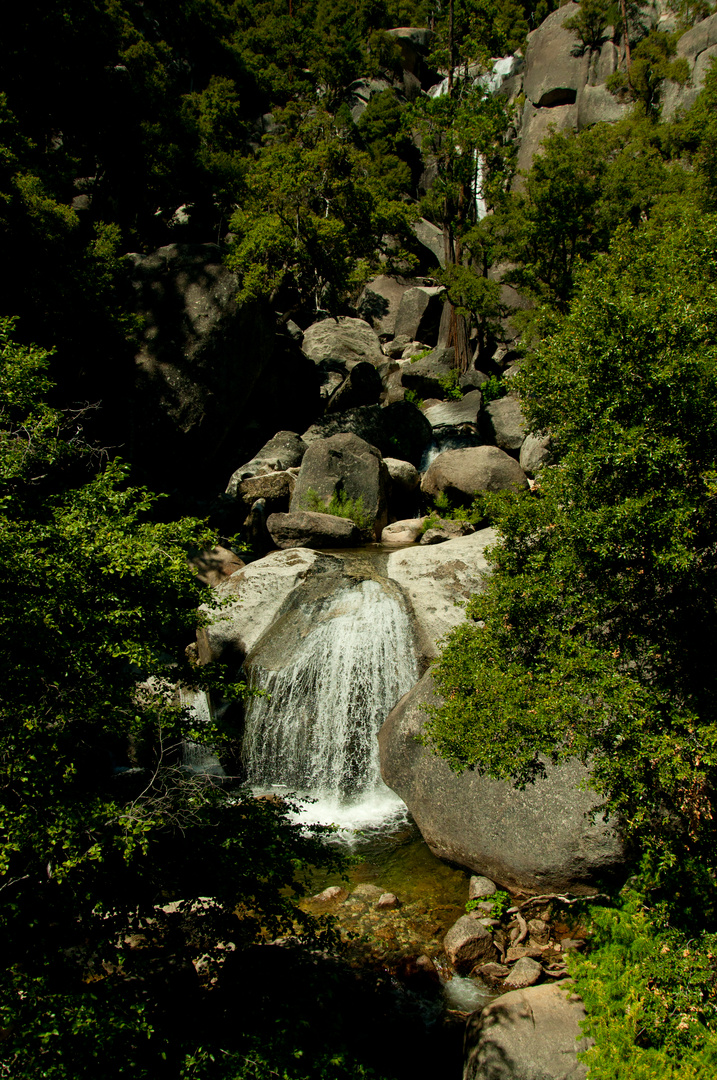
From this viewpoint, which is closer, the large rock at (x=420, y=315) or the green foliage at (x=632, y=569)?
the green foliage at (x=632, y=569)

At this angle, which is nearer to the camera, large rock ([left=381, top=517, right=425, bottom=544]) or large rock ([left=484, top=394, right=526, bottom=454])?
large rock ([left=381, top=517, right=425, bottom=544])

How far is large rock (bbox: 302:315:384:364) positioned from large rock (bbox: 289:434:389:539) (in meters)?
12.0

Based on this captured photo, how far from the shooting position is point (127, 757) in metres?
11.4

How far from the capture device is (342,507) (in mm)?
17781

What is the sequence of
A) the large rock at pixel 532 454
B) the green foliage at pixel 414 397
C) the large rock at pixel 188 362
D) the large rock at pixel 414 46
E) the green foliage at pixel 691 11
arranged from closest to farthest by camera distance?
the large rock at pixel 188 362, the large rock at pixel 532 454, the green foliage at pixel 414 397, the green foliage at pixel 691 11, the large rock at pixel 414 46

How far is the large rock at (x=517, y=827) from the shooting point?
752 centimetres

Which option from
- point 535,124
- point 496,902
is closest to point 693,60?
point 535,124

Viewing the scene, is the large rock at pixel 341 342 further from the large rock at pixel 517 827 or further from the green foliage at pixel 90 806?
the green foliage at pixel 90 806

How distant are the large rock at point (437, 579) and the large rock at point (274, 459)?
7.00m

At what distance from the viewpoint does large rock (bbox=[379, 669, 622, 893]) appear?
752cm

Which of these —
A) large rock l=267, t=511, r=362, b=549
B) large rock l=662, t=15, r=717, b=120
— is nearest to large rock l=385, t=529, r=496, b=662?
large rock l=267, t=511, r=362, b=549

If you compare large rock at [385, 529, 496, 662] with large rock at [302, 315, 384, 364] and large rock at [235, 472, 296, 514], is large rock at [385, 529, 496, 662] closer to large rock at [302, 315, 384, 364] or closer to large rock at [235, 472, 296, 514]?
large rock at [235, 472, 296, 514]

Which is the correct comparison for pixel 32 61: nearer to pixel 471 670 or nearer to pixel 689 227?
pixel 689 227

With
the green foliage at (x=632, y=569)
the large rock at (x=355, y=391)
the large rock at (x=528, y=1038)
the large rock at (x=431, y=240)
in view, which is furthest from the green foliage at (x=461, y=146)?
the large rock at (x=528, y=1038)
